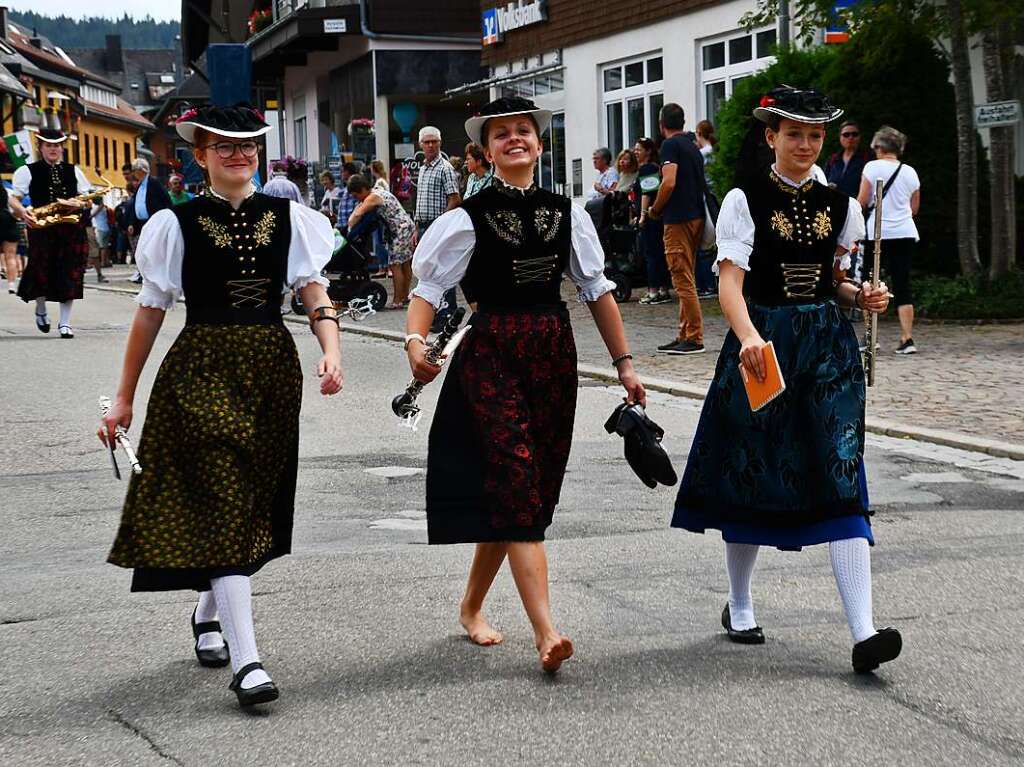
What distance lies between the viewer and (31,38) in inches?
4313

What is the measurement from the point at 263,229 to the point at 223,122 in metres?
0.35

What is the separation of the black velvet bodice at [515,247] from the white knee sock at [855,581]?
3.85 feet

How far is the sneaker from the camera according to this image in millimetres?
14094

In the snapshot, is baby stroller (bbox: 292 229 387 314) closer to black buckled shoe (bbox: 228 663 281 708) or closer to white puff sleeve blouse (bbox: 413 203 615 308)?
white puff sleeve blouse (bbox: 413 203 615 308)

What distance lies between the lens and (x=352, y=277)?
65.7ft

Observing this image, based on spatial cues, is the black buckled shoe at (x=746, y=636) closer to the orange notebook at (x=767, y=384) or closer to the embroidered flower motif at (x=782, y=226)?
the orange notebook at (x=767, y=384)

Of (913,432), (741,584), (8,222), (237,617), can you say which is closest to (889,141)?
(913,432)

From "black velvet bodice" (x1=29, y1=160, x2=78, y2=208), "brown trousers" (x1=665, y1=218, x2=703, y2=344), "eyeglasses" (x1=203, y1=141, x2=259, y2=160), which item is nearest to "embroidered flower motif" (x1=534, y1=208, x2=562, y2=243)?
"eyeglasses" (x1=203, y1=141, x2=259, y2=160)

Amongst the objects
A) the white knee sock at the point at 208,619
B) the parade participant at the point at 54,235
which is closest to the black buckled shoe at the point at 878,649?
the white knee sock at the point at 208,619

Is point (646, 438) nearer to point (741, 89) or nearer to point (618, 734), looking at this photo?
point (618, 734)

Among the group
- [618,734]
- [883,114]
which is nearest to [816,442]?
[618,734]

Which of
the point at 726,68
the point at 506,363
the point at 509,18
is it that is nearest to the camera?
the point at 506,363

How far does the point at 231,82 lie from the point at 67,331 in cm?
486

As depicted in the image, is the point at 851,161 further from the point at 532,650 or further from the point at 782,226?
the point at 532,650
